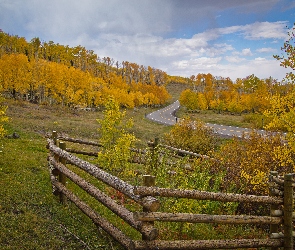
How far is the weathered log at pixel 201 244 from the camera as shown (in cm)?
504

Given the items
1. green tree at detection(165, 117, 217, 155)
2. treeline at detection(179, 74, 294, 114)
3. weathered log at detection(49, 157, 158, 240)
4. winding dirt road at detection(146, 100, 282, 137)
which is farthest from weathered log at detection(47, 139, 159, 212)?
treeline at detection(179, 74, 294, 114)

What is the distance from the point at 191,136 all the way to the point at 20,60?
46.8 m

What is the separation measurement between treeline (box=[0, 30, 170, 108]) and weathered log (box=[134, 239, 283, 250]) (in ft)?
23.1

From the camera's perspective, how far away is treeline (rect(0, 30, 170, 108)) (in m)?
57.0

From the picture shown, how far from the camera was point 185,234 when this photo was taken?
24.7ft

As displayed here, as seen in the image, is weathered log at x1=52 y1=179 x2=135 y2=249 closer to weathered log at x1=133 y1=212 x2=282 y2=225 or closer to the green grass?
the green grass

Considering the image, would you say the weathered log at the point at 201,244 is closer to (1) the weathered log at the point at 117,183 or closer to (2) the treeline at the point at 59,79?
(1) the weathered log at the point at 117,183

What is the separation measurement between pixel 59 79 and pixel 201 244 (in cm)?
5915

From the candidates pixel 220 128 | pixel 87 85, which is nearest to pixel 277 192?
pixel 220 128

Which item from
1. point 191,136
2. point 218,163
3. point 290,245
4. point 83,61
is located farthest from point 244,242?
point 83,61

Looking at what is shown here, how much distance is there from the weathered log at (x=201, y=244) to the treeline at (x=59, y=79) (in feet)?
23.1

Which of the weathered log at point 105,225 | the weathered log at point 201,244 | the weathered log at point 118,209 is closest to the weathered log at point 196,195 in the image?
the weathered log at point 118,209

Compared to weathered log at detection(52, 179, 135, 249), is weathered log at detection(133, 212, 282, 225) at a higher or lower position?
higher

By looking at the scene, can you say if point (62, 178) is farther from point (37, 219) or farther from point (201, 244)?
point (201, 244)
